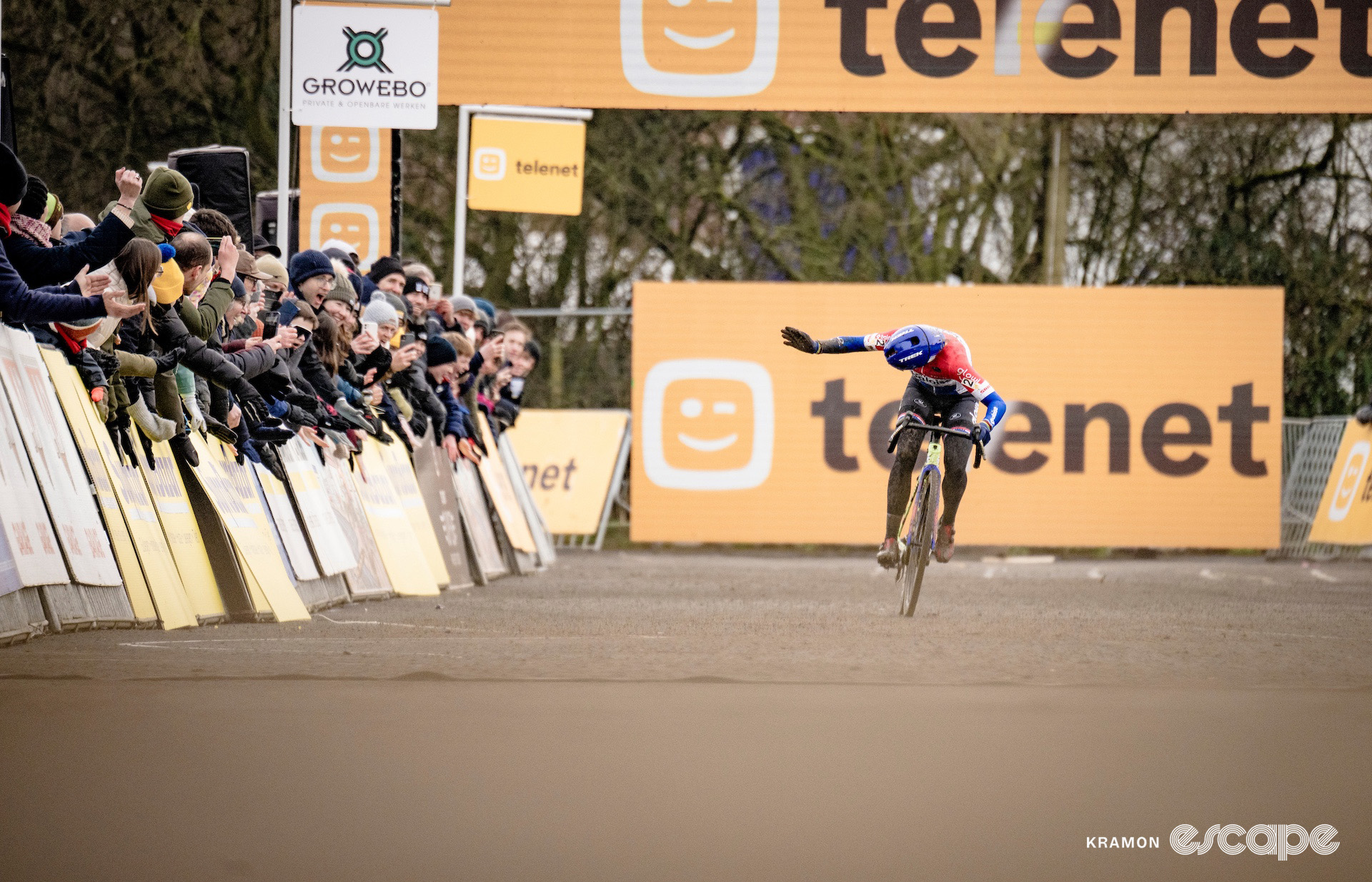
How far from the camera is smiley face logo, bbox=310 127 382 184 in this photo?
56.5ft

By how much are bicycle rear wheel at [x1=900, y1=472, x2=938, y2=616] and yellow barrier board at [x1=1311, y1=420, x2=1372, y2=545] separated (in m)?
11.1

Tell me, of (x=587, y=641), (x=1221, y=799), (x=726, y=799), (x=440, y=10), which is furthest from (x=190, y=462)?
(x=440, y=10)

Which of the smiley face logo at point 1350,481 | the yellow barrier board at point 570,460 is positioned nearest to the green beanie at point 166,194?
the yellow barrier board at point 570,460

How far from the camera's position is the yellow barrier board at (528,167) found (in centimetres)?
2116

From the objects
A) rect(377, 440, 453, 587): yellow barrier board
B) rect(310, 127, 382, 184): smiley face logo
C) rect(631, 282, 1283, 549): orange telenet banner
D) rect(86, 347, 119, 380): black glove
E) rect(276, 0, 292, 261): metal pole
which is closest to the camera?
rect(86, 347, 119, 380): black glove

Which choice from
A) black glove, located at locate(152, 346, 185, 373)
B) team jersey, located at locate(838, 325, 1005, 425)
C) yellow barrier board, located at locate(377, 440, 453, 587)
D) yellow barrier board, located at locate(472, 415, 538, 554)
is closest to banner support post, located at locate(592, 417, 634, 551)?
yellow barrier board, located at locate(472, 415, 538, 554)

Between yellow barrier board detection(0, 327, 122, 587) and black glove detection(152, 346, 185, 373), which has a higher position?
black glove detection(152, 346, 185, 373)

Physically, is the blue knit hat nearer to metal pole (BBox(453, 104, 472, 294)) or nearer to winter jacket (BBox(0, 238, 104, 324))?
winter jacket (BBox(0, 238, 104, 324))

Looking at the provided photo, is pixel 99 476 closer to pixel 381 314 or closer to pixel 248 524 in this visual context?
pixel 248 524

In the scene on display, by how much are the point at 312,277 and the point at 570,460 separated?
12.5m

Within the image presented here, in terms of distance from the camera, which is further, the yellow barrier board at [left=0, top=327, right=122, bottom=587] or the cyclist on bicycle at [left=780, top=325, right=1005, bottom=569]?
the cyclist on bicycle at [left=780, top=325, right=1005, bottom=569]

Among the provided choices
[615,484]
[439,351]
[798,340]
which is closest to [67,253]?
[798,340]

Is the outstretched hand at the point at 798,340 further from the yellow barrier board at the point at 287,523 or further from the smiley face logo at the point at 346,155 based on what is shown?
the smiley face logo at the point at 346,155

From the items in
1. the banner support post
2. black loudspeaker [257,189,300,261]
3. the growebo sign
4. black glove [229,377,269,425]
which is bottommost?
the banner support post
